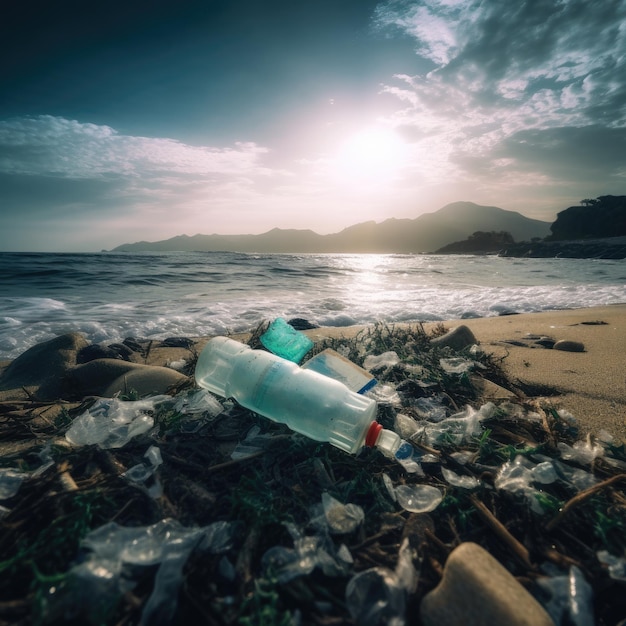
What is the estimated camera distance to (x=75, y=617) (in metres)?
0.80

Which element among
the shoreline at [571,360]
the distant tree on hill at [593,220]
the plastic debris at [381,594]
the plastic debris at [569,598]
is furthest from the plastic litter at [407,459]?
the distant tree on hill at [593,220]

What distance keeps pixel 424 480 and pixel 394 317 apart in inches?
197

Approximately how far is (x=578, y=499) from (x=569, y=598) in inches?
14.5

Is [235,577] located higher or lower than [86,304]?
higher

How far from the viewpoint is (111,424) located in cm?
160

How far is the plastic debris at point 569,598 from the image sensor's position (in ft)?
2.79

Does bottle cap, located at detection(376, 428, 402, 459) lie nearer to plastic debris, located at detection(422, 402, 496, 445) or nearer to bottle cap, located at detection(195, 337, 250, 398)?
plastic debris, located at detection(422, 402, 496, 445)

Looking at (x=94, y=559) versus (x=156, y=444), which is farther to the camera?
(x=156, y=444)

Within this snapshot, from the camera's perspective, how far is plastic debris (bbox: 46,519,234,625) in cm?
82

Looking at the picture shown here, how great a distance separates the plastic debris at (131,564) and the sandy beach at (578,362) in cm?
195

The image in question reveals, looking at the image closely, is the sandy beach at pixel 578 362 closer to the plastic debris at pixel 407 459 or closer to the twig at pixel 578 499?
the twig at pixel 578 499

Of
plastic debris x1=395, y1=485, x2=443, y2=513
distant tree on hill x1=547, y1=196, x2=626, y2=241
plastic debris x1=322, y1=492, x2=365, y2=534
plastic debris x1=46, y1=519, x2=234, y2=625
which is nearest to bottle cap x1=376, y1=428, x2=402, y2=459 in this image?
plastic debris x1=395, y1=485, x2=443, y2=513

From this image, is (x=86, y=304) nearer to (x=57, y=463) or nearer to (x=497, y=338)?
(x=57, y=463)

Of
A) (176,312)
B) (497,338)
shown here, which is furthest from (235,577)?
(176,312)
